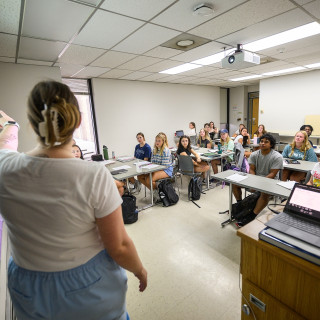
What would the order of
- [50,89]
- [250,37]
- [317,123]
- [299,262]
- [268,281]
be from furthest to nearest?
[317,123]
[250,37]
[268,281]
[299,262]
[50,89]

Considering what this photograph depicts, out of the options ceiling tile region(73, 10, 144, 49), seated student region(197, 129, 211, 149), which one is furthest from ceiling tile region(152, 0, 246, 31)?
seated student region(197, 129, 211, 149)

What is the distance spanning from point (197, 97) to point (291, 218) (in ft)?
23.8

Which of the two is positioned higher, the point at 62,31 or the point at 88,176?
the point at 62,31

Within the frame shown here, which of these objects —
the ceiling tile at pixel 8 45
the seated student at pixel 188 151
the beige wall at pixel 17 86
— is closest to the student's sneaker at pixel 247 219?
the seated student at pixel 188 151

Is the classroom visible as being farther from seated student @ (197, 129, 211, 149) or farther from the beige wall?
seated student @ (197, 129, 211, 149)

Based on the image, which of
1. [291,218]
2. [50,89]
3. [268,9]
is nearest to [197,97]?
[268,9]

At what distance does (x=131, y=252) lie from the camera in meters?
0.83

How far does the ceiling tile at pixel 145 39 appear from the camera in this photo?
2559 mm

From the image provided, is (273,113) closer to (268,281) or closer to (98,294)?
(268,281)

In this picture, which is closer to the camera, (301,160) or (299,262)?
(299,262)

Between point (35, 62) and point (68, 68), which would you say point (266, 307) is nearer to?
point (35, 62)

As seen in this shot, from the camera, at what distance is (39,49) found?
3.06 metres

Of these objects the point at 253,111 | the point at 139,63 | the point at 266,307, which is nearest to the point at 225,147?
the point at 139,63

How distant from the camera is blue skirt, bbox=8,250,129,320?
0.74 m
